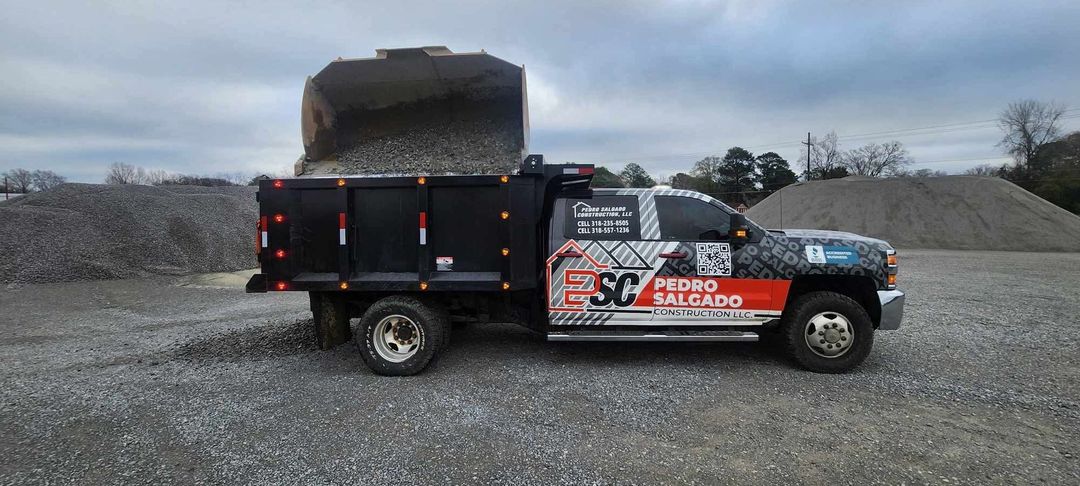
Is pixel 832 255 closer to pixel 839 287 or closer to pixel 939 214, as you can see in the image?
pixel 839 287

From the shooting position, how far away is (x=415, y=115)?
576cm

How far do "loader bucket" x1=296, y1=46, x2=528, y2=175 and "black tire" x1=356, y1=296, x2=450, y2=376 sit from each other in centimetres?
146

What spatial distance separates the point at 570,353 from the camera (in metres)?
5.38

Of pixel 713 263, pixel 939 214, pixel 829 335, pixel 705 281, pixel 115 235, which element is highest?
pixel 939 214

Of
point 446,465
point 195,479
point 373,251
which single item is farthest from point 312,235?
point 446,465

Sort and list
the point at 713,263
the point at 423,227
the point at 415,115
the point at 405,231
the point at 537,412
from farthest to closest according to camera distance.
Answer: the point at 415,115 → the point at 713,263 → the point at 405,231 → the point at 423,227 → the point at 537,412

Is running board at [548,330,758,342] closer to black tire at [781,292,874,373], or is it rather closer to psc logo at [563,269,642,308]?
psc logo at [563,269,642,308]

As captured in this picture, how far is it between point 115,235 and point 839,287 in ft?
54.6

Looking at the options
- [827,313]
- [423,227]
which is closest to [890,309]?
[827,313]

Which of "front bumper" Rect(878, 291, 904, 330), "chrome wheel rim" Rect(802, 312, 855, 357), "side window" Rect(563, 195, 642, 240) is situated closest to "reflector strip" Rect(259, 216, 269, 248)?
"side window" Rect(563, 195, 642, 240)

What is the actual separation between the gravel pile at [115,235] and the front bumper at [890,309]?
48.4ft

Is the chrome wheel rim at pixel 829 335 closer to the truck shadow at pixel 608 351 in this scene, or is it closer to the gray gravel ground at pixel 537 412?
the gray gravel ground at pixel 537 412

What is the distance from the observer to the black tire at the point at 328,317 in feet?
16.5

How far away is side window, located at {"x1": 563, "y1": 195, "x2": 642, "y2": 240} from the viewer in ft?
16.2
